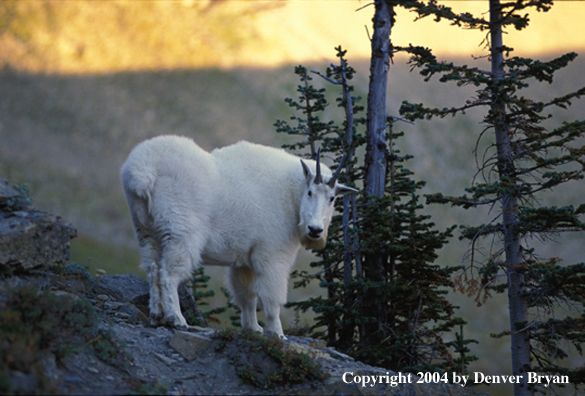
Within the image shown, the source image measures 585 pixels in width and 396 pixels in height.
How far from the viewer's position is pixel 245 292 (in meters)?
7.43

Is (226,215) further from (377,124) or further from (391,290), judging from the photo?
(377,124)

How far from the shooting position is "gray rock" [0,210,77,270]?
538cm

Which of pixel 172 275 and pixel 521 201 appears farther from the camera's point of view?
pixel 521 201

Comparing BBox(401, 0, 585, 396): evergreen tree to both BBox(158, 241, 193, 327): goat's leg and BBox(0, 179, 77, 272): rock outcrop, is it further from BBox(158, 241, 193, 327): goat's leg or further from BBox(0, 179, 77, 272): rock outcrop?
BBox(0, 179, 77, 272): rock outcrop

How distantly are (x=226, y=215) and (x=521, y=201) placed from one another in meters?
5.87

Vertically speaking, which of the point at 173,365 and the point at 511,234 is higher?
the point at 511,234

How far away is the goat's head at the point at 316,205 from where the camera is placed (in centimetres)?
667

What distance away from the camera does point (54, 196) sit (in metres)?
31.6

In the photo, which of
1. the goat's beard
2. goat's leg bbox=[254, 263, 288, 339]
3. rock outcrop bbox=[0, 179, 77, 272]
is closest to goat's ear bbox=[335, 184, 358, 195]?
the goat's beard

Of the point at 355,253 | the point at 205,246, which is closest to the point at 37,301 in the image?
the point at 205,246

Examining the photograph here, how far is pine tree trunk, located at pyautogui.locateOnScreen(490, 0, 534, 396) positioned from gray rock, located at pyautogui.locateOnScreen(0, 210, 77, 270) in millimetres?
7233

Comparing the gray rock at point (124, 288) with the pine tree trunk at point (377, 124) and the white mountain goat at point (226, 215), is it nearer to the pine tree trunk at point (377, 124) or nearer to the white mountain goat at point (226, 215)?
Result: the white mountain goat at point (226, 215)

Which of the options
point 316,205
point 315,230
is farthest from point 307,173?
point 315,230

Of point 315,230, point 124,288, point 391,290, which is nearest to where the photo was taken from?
point 315,230
